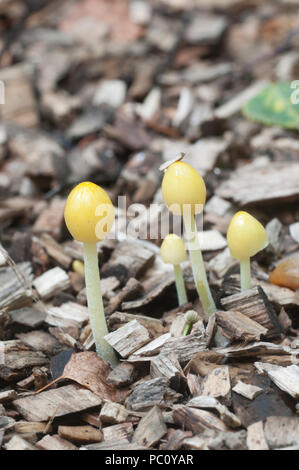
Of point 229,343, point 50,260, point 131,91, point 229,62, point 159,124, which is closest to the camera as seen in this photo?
point 229,343

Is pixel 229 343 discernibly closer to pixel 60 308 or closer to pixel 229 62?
pixel 60 308

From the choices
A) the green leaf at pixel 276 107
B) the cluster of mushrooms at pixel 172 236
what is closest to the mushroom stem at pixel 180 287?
the cluster of mushrooms at pixel 172 236

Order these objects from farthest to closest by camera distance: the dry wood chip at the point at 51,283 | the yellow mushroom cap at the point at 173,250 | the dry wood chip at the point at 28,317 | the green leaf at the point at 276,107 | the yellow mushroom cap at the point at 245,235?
the green leaf at the point at 276,107 < the dry wood chip at the point at 51,283 < the dry wood chip at the point at 28,317 < the yellow mushroom cap at the point at 173,250 < the yellow mushroom cap at the point at 245,235

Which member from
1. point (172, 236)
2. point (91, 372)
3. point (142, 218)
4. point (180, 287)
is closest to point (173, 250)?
point (172, 236)

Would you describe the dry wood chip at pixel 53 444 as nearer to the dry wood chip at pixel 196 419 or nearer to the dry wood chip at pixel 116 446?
the dry wood chip at pixel 116 446
